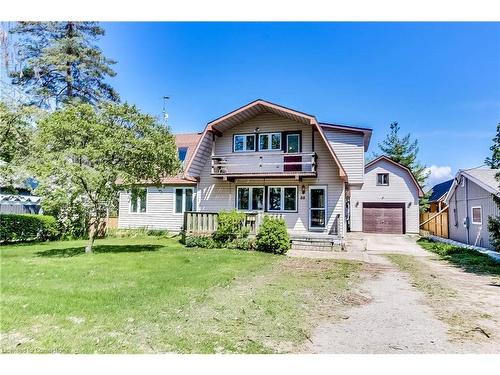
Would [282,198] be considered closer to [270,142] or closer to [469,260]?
[270,142]

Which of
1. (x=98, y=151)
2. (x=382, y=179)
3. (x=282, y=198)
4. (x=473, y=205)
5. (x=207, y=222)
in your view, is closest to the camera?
(x=98, y=151)

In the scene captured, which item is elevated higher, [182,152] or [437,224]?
Answer: [182,152]

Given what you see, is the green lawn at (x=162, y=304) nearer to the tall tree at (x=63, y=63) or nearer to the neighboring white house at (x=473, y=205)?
the neighboring white house at (x=473, y=205)

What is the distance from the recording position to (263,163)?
13.6 m

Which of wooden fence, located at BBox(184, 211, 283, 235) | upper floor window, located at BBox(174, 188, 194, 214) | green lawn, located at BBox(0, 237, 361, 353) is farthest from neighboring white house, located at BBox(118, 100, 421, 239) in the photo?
green lawn, located at BBox(0, 237, 361, 353)

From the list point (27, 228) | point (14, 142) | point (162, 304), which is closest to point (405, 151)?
point (27, 228)

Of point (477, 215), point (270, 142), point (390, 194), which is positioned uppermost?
point (270, 142)

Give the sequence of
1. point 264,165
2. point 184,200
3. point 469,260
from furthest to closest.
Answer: point 184,200
point 264,165
point 469,260

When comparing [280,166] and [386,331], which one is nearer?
[386,331]

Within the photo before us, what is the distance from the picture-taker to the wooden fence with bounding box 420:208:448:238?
746 inches

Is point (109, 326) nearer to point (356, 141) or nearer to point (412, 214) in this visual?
point (356, 141)

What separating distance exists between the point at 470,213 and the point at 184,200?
13.5 meters

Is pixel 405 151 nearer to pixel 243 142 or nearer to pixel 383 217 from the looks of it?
pixel 383 217
